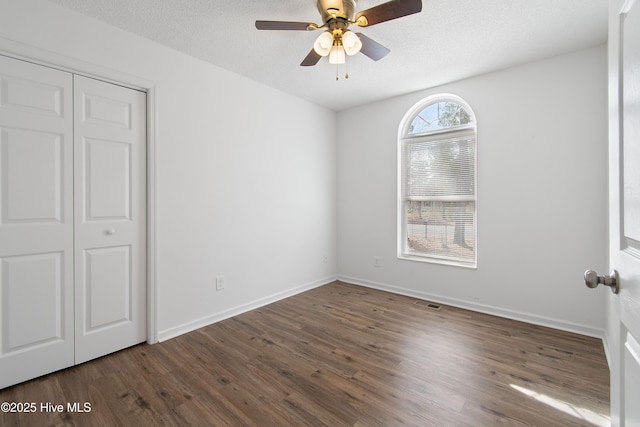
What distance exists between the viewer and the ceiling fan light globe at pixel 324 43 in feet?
6.15

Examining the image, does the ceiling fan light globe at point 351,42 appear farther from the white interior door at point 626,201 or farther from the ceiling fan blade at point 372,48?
the white interior door at point 626,201

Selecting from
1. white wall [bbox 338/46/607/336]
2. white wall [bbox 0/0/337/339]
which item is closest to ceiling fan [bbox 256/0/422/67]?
white wall [bbox 0/0/337/339]

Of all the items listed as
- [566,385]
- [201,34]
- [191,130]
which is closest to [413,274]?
[566,385]

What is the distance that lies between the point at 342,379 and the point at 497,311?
2045mm

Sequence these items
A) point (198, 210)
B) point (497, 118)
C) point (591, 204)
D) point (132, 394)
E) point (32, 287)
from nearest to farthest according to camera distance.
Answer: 1. point (132, 394)
2. point (32, 287)
3. point (591, 204)
4. point (198, 210)
5. point (497, 118)

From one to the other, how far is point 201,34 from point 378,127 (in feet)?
7.90

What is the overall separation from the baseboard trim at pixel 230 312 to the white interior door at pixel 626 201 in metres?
2.84

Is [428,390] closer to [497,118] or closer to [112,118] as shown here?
[497,118]

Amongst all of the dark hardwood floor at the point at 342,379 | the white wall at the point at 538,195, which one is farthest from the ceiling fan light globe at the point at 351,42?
the dark hardwood floor at the point at 342,379

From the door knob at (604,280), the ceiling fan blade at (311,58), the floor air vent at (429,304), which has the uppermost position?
the ceiling fan blade at (311,58)

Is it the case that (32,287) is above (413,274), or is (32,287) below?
above

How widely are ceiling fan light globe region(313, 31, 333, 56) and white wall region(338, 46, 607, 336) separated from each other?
6.62 ft

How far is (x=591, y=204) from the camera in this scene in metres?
2.54

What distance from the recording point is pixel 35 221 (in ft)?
6.36
